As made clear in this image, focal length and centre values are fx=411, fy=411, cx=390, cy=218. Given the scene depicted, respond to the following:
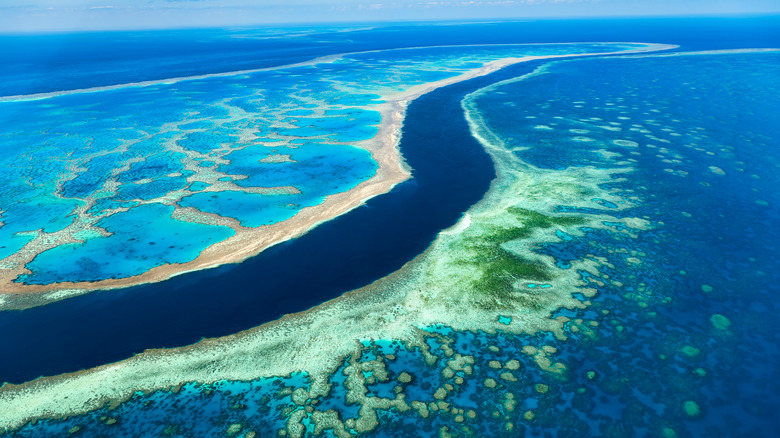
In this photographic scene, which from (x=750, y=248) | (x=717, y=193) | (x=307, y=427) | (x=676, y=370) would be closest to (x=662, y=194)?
(x=717, y=193)

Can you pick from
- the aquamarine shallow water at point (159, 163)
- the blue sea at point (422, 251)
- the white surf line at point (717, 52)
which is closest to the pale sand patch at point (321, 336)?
the blue sea at point (422, 251)

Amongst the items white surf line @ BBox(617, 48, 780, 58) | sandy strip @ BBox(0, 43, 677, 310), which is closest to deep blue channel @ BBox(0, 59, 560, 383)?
sandy strip @ BBox(0, 43, 677, 310)

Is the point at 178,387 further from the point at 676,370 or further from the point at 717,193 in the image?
the point at 717,193

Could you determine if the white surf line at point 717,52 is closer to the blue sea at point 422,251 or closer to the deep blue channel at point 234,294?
the blue sea at point 422,251

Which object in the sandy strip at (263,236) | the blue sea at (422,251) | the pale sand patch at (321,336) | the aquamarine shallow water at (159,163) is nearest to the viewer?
the blue sea at (422,251)

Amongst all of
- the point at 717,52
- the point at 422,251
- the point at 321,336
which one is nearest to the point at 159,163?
the point at 422,251

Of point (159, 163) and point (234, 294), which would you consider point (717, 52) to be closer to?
point (159, 163)
